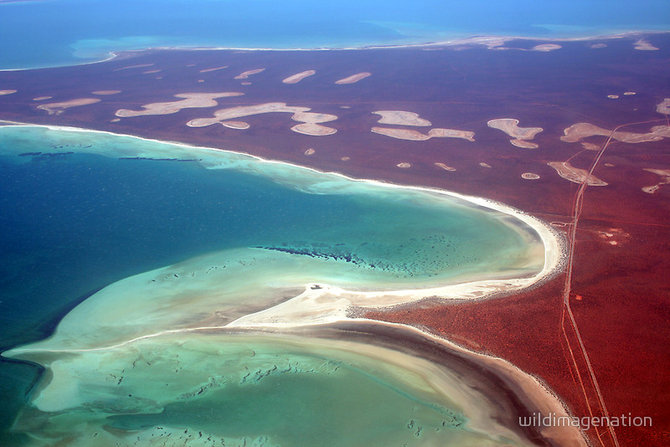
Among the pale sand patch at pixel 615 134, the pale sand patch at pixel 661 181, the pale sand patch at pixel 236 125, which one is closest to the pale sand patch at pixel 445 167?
the pale sand patch at pixel 615 134

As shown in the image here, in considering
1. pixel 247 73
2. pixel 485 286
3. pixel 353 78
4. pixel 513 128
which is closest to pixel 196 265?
pixel 485 286

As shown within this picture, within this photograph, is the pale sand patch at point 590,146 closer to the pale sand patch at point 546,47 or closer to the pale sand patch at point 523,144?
the pale sand patch at point 523,144

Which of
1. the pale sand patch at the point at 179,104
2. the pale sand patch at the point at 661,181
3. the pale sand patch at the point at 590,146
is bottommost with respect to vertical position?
the pale sand patch at the point at 661,181

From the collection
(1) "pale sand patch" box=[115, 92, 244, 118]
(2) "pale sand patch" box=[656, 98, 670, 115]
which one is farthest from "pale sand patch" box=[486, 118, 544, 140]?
(1) "pale sand patch" box=[115, 92, 244, 118]

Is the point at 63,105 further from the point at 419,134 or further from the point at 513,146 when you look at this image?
the point at 513,146

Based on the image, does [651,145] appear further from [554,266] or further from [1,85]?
[1,85]

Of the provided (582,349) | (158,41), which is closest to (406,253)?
(582,349)
